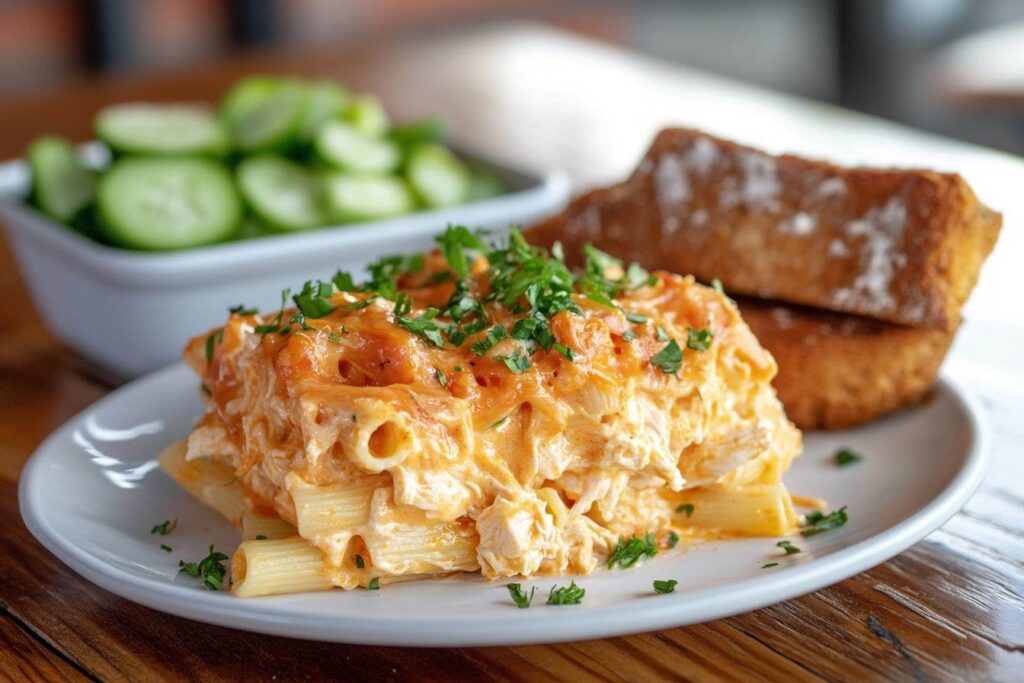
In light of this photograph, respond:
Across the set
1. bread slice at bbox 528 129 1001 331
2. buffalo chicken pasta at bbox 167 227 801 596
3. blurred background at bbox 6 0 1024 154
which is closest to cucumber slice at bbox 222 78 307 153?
→ bread slice at bbox 528 129 1001 331

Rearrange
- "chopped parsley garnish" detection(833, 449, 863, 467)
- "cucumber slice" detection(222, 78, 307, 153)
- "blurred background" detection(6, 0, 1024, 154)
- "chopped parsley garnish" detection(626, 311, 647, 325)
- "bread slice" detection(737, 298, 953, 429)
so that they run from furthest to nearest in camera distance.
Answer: "blurred background" detection(6, 0, 1024, 154), "cucumber slice" detection(222, 78, 307, 153), "bread slice" detection(737, 298, 953, 429), "chopped parsley garnish" detection(833, 449, 863, 467), "chopped parsley garnish" detection(626, 311, 647, 325)

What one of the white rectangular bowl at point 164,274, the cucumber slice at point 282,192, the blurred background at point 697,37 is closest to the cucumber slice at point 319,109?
the cucumber slice at point 282,192

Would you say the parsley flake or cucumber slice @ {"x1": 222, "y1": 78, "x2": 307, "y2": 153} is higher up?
cucumber slice @ {"x1": 222, "y1": 78, "x2": 307, "y2": 153}

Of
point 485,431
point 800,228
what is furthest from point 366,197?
point 485,431

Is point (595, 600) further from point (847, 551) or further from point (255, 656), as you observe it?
point (255, 656)

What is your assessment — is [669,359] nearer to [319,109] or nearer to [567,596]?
[567,596]

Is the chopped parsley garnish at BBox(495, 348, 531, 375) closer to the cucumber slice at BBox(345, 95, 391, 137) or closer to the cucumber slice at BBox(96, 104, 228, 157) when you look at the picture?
the cucumber slice at BBox(96, 104, 228, 157)
